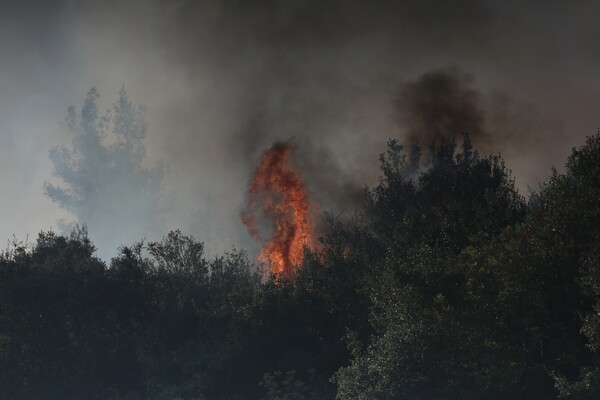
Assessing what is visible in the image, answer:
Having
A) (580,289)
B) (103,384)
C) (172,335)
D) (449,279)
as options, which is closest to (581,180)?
(580,289)

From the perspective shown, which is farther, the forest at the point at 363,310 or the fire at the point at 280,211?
the fire at the point at 280,211

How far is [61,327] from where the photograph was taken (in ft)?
256

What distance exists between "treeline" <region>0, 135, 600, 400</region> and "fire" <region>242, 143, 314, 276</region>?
7833 mm

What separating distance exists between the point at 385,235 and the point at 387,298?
28.1m

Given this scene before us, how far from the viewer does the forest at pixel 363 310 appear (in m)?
51.6

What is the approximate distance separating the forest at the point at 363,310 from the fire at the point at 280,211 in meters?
9.14

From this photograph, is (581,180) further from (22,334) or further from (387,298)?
(22,334)

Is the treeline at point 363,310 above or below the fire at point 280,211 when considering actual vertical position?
below

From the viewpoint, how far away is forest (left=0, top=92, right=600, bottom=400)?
5156 cm

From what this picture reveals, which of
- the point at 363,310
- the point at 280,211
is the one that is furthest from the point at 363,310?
the point at 280,211

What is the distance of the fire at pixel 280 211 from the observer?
11019cm

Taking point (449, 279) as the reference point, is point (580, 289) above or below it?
below

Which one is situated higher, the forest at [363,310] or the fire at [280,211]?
the fire at [280,211]

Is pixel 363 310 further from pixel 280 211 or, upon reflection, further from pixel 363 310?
pixel 280 211
